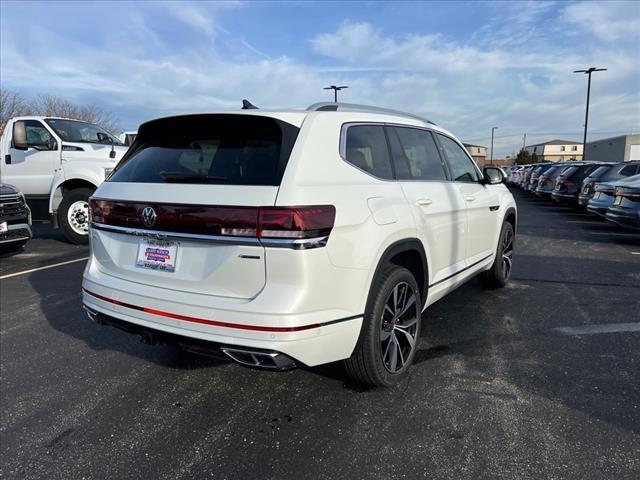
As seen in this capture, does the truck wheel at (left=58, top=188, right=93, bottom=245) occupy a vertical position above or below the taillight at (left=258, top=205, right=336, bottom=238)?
below

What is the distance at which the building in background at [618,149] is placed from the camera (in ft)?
152

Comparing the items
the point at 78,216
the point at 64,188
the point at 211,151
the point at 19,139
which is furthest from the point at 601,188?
the point at 19,139

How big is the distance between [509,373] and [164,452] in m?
2.32

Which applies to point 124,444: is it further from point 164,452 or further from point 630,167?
point 630,167

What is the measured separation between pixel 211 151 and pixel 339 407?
5.70 ft

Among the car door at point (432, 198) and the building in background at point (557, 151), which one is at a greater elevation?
the building in background at point (557, 151)

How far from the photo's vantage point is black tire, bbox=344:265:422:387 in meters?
2.83

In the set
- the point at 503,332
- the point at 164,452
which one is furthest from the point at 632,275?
the point at 164,452

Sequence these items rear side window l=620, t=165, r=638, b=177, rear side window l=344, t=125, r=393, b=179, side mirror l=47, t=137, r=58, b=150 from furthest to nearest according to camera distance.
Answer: rear side window l=620, t=165, r=638, b=177
side mirror l=47, t=137, r=58, b=150
rear side window l=344, t=125, r=393, b=179

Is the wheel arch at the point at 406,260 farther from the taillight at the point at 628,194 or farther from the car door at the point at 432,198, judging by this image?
the taillight at the point at 628,194

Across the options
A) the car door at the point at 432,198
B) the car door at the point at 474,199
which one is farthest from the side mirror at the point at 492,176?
the car door at the point at 432,198

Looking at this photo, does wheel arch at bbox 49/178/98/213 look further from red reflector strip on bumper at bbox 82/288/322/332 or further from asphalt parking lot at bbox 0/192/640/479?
red reflector strip on bumper at bbox 82/288/322/332

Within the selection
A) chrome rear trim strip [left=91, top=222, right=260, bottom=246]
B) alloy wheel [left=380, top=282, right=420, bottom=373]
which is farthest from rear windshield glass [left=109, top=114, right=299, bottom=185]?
alloy wheel [left=380, top=282, right=420, bottom=373]

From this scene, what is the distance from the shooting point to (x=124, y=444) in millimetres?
2648
